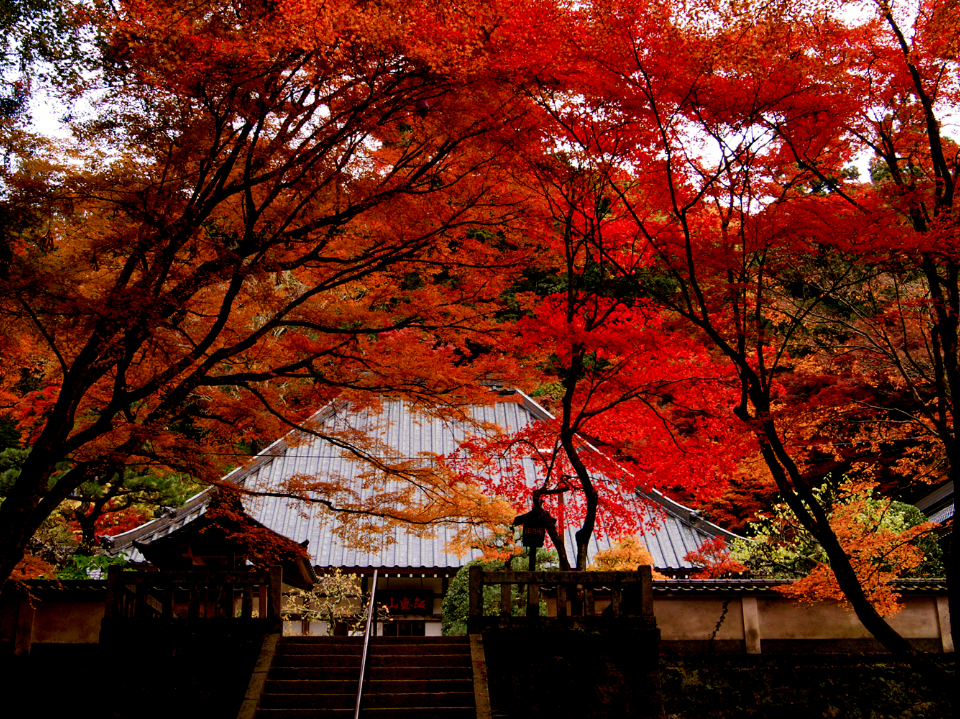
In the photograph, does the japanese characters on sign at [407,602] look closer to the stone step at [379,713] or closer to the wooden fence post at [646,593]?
the stone step at [379,713]

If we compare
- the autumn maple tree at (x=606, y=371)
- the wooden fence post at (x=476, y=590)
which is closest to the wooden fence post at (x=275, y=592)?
the wooden fence post at (x=476, y=590)

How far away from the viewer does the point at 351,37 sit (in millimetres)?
7719

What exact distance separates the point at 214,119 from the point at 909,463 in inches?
429

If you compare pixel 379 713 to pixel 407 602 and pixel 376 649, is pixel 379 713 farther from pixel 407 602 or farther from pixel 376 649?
pixel 407 602

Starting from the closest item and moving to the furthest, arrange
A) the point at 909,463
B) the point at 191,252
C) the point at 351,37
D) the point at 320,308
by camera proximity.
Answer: the point at 351,37, the point at 191,252, the point at 320,308, the point at 909,463

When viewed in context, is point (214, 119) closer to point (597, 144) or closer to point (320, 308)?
point (320, 308)

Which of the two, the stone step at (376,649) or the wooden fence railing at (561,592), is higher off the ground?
the wooden fence railing at (561,592)

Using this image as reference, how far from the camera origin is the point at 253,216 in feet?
27.1

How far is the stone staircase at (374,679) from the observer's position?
348 inches

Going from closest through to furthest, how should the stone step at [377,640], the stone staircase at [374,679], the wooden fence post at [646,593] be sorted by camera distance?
the stone staircase at [374,679] → the wooden fence post at [646,593] → the stone step at [377,640]

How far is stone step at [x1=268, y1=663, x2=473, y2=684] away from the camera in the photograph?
9.44m

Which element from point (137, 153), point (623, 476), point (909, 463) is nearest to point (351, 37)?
point (137, 153)

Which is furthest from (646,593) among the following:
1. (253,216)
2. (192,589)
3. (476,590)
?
(253,216)

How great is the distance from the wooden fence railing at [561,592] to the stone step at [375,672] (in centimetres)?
62
